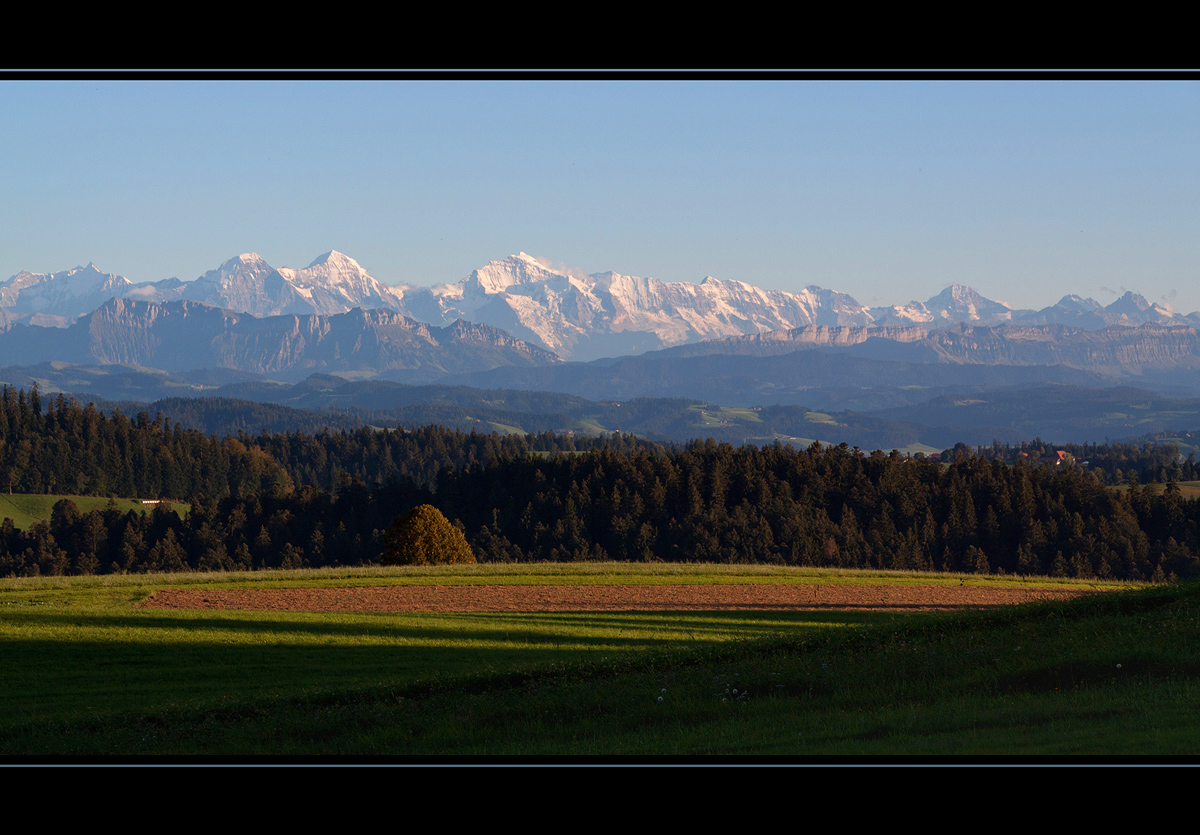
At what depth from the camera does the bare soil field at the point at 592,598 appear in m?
37.2

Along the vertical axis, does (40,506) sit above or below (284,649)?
below

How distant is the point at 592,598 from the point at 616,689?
816 inches

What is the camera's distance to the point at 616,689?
1938 cm

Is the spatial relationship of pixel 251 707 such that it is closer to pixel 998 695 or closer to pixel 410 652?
pixel 410 652

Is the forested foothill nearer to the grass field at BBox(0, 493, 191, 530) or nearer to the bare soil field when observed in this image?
the grass field at BBox(0, 493, 191, 530)

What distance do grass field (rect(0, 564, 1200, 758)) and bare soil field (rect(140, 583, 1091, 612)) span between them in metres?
7.23

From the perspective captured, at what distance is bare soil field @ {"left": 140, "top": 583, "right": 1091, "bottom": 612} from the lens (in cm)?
3716

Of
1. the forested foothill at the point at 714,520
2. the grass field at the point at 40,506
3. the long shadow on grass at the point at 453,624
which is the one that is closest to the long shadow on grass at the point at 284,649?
the long shadow on grass at the point at 453,624

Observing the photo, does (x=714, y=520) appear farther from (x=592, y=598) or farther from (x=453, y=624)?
(x=453, y=624)

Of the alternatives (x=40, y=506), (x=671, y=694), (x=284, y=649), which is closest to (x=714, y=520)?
(x=284, y=649)

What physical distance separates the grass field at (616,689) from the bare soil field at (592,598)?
23.7ft
